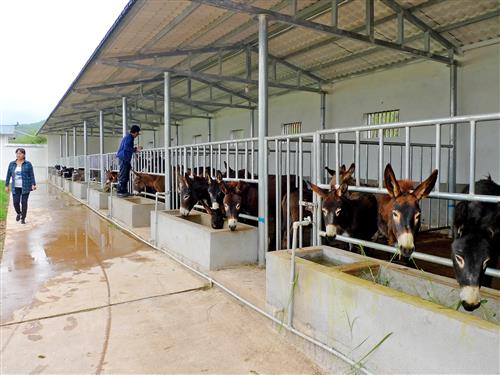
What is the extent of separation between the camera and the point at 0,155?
32.4 m

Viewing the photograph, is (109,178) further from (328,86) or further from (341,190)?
(341,190)

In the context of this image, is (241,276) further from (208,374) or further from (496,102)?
(496,102)

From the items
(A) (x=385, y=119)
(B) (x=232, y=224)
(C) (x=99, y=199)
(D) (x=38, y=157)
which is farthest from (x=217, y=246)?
(D) (x=38, y=157)

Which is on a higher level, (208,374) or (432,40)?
(432,40)

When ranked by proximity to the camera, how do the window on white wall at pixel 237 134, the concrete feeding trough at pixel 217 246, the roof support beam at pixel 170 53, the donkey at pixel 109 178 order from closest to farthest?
the concrete feeding trough at pixel 217 246, the roof support beam at pixel 170 53, the donkey at pixel 109 178, the window on white wall at pixel 237 134

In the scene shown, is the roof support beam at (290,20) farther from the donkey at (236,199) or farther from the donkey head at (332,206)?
the donkey head at (332,206)

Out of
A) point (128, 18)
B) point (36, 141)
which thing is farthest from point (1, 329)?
point (36, 141)

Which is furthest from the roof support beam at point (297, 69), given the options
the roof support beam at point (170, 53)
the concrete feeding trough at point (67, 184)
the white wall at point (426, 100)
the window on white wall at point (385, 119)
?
the concrete feeding trough at point (67, 184)

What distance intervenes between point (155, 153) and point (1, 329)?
18.5 ft

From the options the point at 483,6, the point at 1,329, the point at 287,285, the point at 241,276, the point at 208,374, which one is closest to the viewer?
the point at 208,374

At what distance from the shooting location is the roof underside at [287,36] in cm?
542

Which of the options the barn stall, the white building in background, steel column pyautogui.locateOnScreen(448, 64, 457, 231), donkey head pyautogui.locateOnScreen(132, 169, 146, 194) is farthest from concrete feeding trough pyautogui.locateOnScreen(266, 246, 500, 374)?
the white building in background

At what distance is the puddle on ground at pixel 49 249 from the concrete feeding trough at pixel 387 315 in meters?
2.81

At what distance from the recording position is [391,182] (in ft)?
9.12
